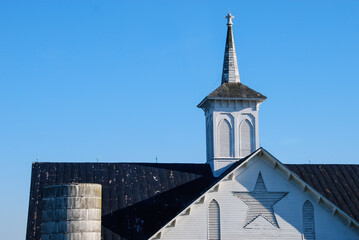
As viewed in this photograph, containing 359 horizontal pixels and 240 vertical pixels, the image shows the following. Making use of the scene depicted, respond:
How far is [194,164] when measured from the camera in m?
39.2

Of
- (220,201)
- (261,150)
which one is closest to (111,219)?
(220,201)

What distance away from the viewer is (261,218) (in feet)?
110

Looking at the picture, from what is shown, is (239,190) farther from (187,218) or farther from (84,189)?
(84,189)

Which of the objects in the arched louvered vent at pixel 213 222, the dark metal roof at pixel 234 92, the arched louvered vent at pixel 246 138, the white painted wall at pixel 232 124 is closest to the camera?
the arched louvered vent at pixel 213 222

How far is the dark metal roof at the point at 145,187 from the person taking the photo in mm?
33906

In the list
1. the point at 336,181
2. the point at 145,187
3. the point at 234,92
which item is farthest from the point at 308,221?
the point at 234,92

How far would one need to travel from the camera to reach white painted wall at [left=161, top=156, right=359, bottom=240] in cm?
3325

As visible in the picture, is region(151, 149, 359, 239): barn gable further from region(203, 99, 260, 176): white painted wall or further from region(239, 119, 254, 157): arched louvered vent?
region(239, 119, 254, 157): arched louvered vent

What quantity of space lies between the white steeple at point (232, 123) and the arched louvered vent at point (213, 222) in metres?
5.68

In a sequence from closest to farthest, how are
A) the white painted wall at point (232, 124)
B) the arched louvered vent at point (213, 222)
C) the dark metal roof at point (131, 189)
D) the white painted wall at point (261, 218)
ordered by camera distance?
the arched louvered vent at point (213, 222), the white painted wall at point (261, 218), the dark metal roof at point (131, 189), the white painted wall at point (232, 124)

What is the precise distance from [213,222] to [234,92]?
365 inches

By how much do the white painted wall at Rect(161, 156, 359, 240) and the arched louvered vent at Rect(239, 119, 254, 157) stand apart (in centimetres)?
541

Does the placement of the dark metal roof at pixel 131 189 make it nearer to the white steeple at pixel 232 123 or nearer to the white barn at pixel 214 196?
the white barn at pixel 214 196

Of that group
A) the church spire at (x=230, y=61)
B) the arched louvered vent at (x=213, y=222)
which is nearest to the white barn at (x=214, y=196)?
the arched louvered vent at (x=213, y=222)
